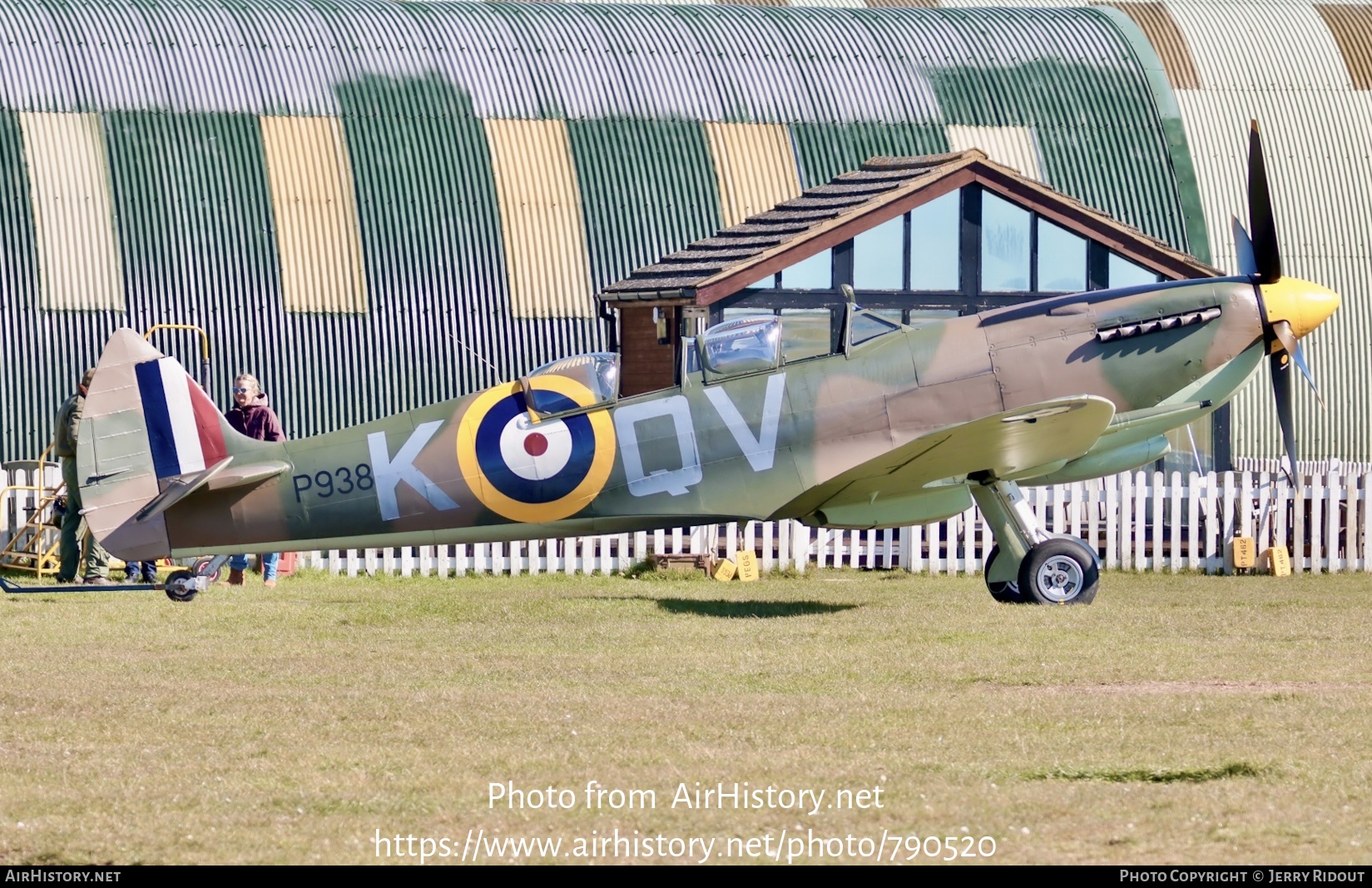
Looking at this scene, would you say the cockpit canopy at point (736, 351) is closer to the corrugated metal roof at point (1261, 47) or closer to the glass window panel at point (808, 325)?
the glass window panel at point (808, 325)

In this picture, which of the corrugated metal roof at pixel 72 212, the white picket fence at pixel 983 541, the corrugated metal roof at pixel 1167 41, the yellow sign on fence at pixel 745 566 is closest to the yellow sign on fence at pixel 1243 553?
the white picket fence at pixel 983 541

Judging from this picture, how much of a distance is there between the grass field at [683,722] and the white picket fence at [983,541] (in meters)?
3.40

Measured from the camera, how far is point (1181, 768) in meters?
8.02

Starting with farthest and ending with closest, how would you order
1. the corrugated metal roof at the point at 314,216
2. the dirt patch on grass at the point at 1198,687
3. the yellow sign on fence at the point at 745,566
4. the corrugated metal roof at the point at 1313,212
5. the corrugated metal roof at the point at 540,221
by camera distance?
the corrugated metal roof at the point at 1313,212, the corrugated metal roof at the point at 540,221, the corrugated metal roof at the point at 314,216, the yellow sign on fence at the point at 745,566, the dirt patch on grass at the point at 1198,687

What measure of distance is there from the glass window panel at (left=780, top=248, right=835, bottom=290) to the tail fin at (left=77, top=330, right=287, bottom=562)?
326 inches

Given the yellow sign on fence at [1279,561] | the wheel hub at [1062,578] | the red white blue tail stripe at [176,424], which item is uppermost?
the red white blue tail stripe at [176,424]

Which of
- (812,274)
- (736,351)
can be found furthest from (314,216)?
(736,351)

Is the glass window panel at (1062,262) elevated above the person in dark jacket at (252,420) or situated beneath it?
elevated above

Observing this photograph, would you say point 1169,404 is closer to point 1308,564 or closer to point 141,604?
point 1308,564

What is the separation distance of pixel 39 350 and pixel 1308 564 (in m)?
15.7

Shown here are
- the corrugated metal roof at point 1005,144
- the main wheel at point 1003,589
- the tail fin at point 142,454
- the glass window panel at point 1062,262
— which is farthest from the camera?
the corrugated metal roof at point 1005,144

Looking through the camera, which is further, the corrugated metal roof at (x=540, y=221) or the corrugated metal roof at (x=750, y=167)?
the corrugated metal roof at (x=750, y=167)

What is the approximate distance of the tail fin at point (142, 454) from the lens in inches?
523

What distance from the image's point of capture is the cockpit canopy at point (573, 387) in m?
13.8
